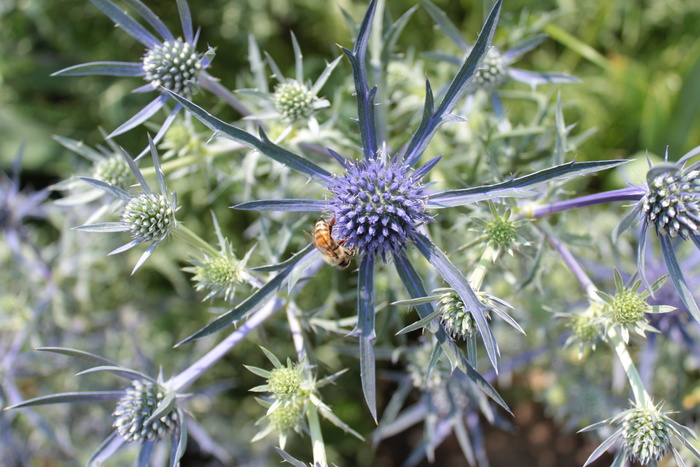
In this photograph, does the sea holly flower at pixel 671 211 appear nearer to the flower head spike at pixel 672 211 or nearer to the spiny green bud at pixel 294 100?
the flower head spike at pixel 672 211

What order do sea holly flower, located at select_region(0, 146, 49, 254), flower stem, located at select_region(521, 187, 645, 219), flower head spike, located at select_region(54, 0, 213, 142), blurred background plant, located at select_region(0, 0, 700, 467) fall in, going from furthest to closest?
sea holly flower, located at select_region(0, 146, 49, 254) → blurred background plant, located at select_region(0, 0, 700, 467) → flower head spike, located at select_region(54, 0, 213, 142) → flower stem, located at select_region(521, 187, 645, 219)

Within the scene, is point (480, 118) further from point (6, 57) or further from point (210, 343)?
point (6, 57)

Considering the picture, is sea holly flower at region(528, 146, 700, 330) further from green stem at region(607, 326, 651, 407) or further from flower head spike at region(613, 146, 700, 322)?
green stem at region(607, 326, 651, 407)

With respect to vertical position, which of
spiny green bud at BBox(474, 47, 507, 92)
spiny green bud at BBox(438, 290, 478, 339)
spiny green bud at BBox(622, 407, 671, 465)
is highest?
spiny green bud at BBox(474, 47, 507, 92)

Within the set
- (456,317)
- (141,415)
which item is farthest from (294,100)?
(141,415)

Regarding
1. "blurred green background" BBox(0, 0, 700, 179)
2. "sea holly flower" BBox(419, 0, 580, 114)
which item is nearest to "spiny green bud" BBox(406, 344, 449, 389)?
"sea holly flower" BBox(419, 0, 580, 114)

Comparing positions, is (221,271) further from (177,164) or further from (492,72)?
(492,72)

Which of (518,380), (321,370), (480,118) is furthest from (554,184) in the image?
(518,380)
